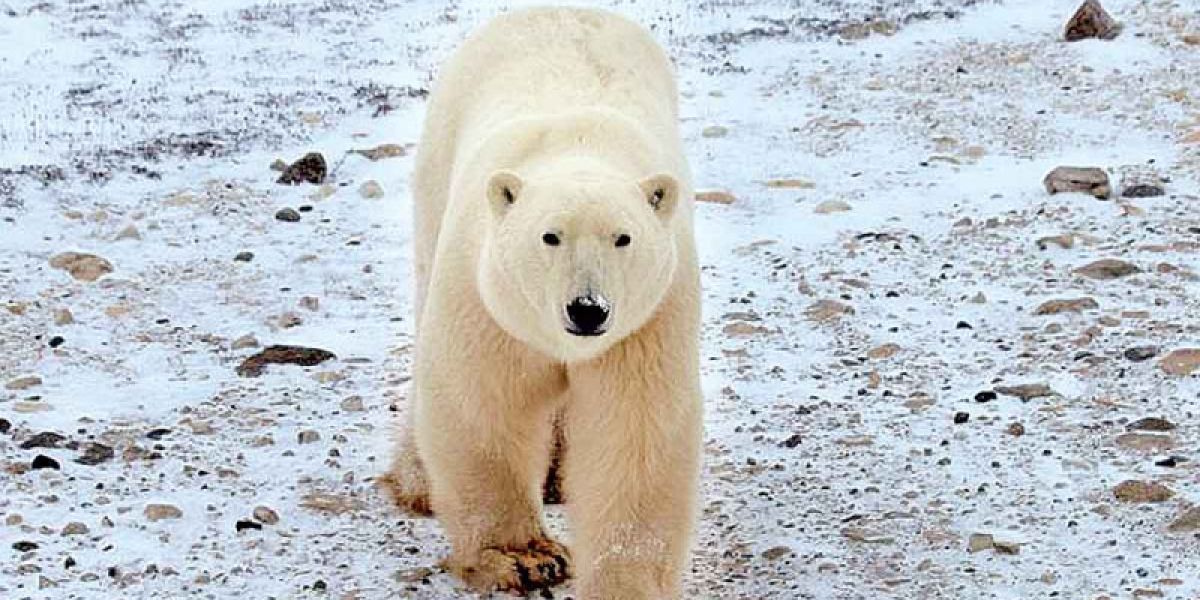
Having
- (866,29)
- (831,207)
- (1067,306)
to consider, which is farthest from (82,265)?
(866,29)

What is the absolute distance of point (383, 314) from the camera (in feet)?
21.3

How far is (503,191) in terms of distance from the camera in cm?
395

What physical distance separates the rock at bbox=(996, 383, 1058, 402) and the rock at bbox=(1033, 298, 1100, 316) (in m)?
0.73

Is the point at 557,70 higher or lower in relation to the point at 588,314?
higher

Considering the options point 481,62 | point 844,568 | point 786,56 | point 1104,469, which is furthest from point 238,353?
point 786,56

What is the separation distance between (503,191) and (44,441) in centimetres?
207

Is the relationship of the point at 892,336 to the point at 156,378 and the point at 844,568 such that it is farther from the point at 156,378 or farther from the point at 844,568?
the point at 156,378

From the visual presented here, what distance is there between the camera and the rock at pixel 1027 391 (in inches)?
218

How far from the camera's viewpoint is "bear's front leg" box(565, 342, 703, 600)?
4.09m

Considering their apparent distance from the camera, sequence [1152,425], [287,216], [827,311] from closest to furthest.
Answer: [1152,425], [827,311], [287,216]

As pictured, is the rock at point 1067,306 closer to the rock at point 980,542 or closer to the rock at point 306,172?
the rock at point 980,542

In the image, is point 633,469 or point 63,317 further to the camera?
point 63,317

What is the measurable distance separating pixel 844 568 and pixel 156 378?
256 cm

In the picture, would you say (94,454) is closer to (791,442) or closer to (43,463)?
(43,463)
